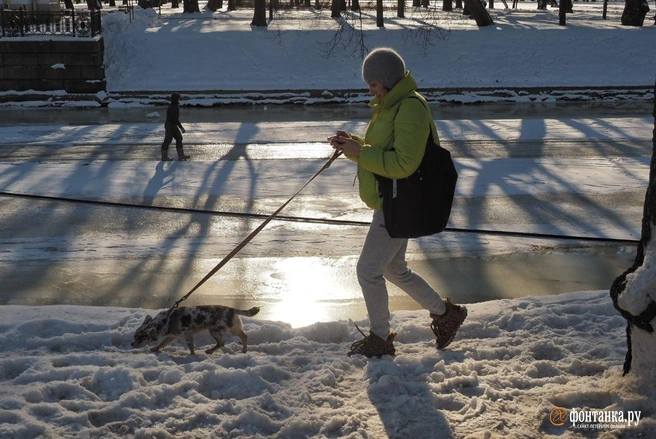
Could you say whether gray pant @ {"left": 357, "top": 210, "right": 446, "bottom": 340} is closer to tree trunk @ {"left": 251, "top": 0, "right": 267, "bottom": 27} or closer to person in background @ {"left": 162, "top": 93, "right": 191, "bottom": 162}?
person in background @ {"left": 162, "top": 93, "right": 191, "bottom": 162}

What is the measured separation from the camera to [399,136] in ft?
15.0

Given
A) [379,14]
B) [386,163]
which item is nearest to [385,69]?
[386,163]

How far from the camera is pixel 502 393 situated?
452 cm

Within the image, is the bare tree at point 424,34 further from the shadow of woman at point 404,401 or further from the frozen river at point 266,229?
the shadow of woman at point 404,401

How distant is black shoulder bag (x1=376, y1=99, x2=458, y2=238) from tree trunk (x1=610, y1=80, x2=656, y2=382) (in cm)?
103

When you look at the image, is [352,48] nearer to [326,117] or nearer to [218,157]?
[326,117]

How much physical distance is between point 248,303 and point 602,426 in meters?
3.18

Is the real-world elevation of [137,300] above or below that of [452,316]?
below

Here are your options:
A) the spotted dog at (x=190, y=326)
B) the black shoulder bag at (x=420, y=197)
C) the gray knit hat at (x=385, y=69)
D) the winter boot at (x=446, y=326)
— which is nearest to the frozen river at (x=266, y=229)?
the spotted dog at (x=190, y=326)

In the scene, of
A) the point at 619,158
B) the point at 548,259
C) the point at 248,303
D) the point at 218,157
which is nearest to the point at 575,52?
the point at 619,158

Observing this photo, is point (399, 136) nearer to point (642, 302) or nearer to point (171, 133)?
point (642, 302)

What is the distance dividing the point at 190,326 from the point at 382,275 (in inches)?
48.3

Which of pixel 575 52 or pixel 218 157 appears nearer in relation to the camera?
pixel 218 157

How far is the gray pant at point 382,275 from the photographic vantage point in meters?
4.81
